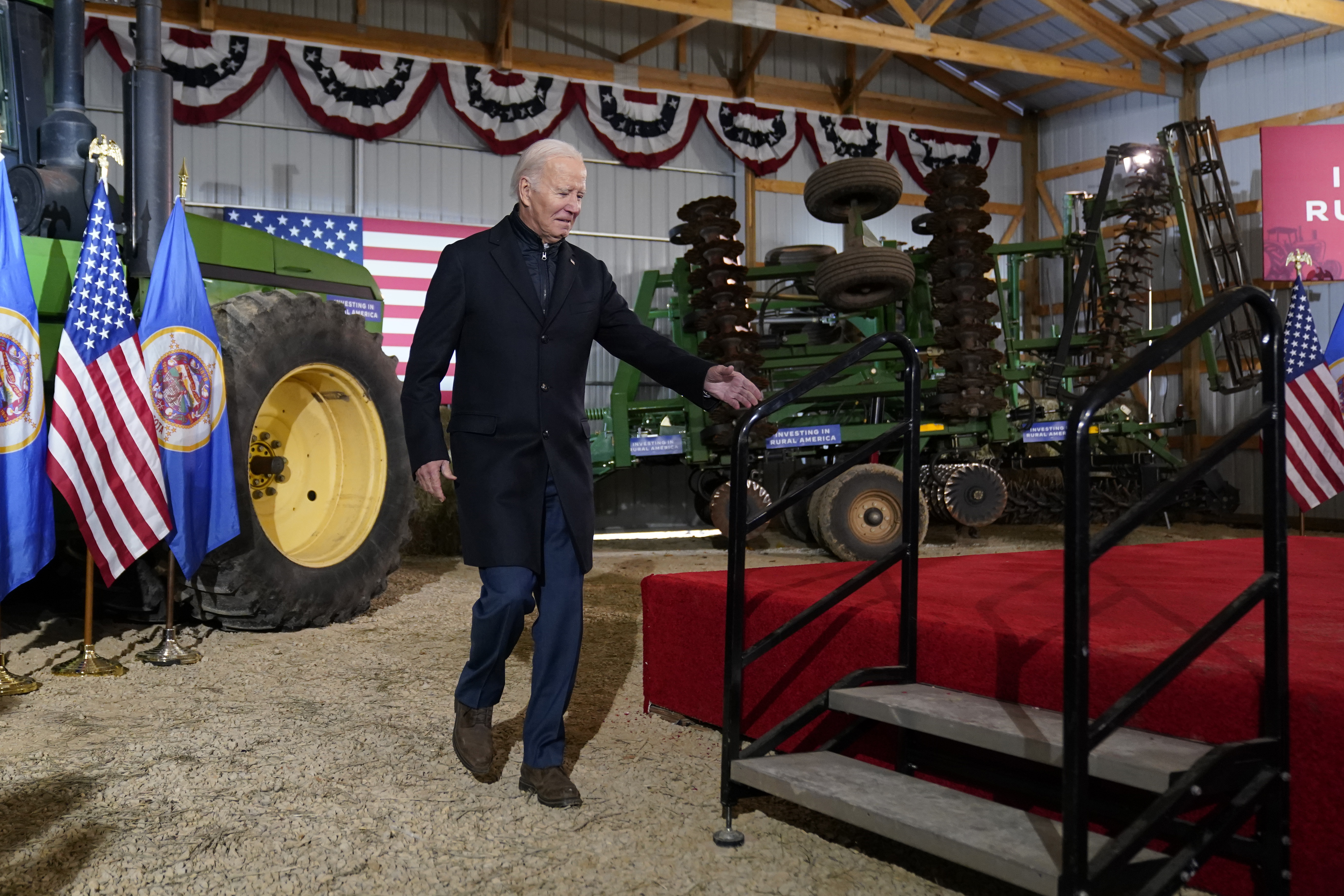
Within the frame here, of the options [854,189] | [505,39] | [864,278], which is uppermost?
[505,39]

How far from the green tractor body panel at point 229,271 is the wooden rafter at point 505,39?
6.76 m

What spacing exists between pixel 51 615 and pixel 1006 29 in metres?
12.8

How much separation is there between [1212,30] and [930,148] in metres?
3.48

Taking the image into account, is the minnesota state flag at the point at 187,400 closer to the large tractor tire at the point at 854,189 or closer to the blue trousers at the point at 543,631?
the blue trousers at the point at 543,631

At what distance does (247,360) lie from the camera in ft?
14.5

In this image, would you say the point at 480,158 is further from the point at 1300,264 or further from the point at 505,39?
the point at 1300,264

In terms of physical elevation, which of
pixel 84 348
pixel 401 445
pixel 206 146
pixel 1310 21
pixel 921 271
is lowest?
pixel 401 445

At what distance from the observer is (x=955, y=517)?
27.7ft

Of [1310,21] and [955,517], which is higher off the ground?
[1310,21]

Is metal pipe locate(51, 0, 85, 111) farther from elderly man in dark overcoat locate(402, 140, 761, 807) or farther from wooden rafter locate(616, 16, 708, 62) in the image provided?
wooden rafter locate(616, 16, 708, 62)

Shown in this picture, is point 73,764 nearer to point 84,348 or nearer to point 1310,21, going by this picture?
point 84,348

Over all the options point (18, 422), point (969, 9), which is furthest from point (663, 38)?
point (18, 422)

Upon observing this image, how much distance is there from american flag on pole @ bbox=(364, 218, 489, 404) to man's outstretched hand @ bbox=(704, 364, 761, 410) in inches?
350

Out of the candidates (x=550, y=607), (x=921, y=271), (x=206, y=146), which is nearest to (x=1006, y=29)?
(x=921, y=271)
